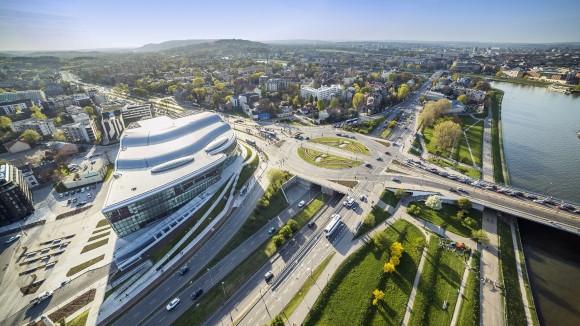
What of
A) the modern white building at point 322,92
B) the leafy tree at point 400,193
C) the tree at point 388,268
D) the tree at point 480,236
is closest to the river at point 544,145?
the tree at point 480,236

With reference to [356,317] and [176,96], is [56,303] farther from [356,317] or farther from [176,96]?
[176,96]

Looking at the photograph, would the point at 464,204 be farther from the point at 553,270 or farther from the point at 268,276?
the point at 268,276

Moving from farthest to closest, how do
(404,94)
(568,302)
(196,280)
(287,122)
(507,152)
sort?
(404,94)
(287,122)
(507,152)
(196,280)
(568,302)

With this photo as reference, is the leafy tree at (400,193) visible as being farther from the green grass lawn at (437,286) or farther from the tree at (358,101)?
the tree at (358,101)

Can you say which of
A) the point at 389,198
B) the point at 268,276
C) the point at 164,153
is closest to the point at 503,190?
the point at 389,198

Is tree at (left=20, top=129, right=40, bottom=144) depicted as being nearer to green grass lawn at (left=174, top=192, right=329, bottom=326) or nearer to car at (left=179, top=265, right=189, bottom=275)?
car at (left=179, top=265, right=189, bottom=275)

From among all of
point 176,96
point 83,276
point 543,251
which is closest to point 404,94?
point 543,251
